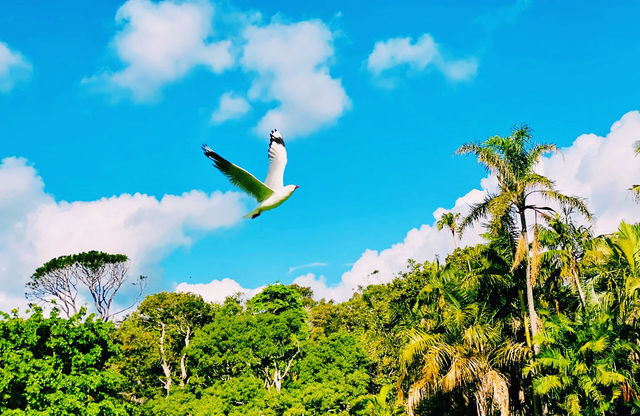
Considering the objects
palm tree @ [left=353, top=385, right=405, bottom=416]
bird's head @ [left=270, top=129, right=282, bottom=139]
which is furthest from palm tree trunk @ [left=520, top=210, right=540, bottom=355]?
bird's head @ [left=270, top=129, right=282, bottom=139]

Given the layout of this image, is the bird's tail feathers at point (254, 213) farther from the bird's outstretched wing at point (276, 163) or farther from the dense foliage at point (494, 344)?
the dense foliage at point (494, 344)

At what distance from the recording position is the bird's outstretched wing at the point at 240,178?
230 inches

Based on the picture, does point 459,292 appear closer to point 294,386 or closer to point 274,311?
point 294,386

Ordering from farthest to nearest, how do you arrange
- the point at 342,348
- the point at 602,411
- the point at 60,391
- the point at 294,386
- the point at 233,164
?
the point at 342,348, the point at 294,386, the point at 60,391, the point at 602,411, the point at 233,164

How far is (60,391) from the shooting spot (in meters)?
16.5

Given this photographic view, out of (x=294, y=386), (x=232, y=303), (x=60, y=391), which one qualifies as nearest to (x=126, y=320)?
(x=232, y=303)

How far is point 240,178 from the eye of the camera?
5.98 metres

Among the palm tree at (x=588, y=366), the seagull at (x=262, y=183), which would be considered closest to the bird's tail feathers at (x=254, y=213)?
the seagull at (x=262, y=183)

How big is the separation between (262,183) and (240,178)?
0.33m

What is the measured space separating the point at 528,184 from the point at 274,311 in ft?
83.8

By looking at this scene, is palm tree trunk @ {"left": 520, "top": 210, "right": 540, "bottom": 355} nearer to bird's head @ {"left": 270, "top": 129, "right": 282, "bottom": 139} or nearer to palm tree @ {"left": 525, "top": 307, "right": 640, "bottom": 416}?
palm tree @ {"left": 525, "top": 307, "right": 640, "bottom": 416}

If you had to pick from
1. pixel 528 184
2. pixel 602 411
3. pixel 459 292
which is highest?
pixel 528 184

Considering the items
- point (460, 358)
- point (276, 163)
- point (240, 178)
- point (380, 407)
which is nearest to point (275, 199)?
point (240, 178)

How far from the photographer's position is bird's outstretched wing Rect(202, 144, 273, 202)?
5840 millimetres
